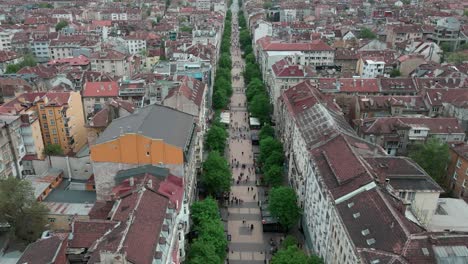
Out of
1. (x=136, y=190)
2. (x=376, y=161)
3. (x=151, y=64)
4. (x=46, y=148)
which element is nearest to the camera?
(x=136, y=190)

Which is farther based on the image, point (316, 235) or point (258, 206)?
point (258, 206)

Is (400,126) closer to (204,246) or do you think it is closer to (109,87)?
(204,246)

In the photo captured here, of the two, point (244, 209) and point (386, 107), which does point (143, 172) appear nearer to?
point (244, 209)

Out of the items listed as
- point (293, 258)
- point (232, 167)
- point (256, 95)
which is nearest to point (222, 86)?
point (256, 95)

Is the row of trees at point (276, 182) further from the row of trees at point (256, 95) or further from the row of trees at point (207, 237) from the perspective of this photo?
the row of trees at point (207, 237)

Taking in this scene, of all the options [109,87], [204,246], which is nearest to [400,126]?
[204,246]

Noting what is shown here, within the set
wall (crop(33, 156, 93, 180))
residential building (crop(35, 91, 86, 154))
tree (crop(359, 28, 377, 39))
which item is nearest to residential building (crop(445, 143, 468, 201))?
wall (crop(33, 156, 93, 180))

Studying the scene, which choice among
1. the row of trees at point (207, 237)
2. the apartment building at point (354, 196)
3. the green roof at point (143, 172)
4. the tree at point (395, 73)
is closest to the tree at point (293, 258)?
the apartment building at point (354, 196)
